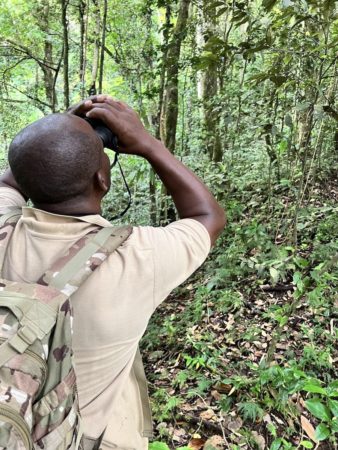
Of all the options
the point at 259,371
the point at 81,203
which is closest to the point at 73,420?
the point at 81,203

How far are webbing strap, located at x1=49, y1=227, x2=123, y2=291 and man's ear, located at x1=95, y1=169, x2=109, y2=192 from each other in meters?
0.19

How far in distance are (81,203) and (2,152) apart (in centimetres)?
1172

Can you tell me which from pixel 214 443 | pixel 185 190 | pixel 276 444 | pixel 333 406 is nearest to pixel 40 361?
pixel 185 190

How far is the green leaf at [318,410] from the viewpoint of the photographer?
1994 mm

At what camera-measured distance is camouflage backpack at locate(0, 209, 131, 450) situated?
84 cm

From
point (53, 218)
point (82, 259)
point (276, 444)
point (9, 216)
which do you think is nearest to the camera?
point (82, 259)

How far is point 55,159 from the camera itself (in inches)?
43.1

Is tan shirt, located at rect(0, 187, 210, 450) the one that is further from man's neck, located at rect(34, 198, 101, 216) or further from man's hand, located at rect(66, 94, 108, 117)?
man's hand, located at rect(66, 94, 108, 117)

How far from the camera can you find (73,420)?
1.03 metres

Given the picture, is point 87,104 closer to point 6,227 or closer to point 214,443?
point 6,227

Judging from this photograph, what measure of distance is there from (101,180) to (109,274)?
0.31 metres

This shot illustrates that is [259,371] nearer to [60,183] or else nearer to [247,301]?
[247,301]

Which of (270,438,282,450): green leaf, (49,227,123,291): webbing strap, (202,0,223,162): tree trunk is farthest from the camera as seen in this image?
(202,0,223,162): tree trunk

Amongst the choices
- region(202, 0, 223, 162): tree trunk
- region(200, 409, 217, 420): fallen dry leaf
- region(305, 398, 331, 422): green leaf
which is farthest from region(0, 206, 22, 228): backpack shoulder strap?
region(202, 0, 223, 162): tree trunk
